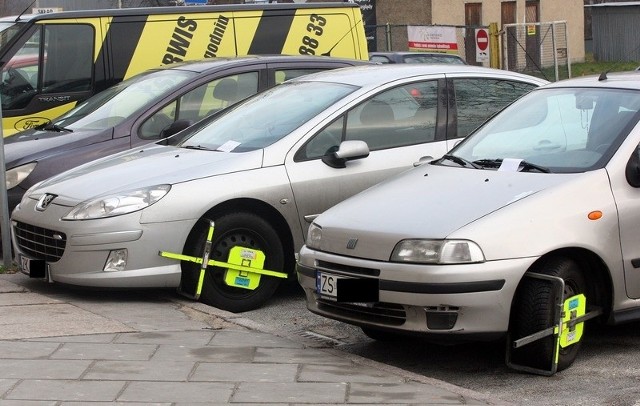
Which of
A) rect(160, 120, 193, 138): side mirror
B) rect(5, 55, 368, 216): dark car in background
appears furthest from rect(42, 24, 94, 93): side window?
rect(160, 120, 193, 138): side mirror

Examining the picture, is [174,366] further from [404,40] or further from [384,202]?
[404,40]

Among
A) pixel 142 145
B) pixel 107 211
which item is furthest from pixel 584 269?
pixel 142 145

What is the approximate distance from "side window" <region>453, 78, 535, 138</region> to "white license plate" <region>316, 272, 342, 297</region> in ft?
8.00

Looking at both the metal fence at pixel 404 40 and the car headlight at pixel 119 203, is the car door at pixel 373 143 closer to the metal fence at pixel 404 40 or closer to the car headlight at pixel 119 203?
the car headlight at pixel 119 203

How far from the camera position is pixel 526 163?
262 inches

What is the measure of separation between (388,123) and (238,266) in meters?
1.52

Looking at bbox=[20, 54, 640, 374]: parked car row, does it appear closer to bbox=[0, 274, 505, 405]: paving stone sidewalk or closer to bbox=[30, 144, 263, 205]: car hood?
bbox=[30, 144, 263, 205]: car hood

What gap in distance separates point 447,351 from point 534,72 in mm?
28917

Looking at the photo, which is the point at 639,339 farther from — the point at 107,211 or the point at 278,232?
the point at 107,211

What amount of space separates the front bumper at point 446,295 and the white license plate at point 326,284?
234mm

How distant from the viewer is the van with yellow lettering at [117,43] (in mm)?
12148

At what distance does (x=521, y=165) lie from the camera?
666 centimetres

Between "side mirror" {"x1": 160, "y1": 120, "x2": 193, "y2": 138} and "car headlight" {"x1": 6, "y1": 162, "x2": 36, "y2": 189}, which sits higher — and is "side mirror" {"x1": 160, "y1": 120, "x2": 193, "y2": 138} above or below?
above

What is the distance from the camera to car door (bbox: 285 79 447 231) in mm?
7965
